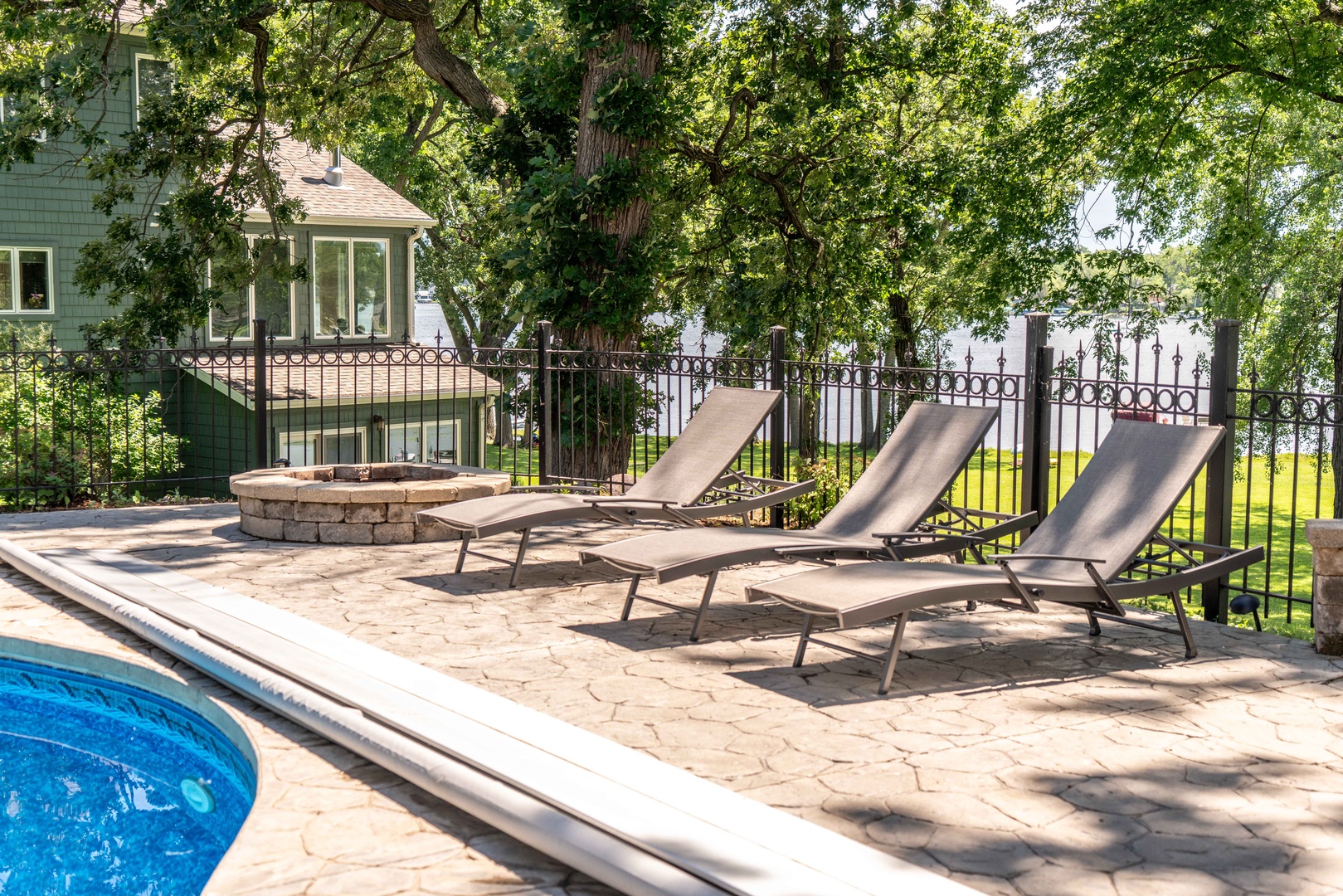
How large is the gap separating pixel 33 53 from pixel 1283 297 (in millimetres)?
22412

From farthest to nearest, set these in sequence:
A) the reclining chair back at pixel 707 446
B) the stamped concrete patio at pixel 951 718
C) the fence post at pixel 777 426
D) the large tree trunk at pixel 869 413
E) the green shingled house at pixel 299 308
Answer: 1. the green shingled house at pixel 299 308
2. the large tree trunk at pixel 869 413
3. the fence post at pixel 777 426
4. the reclining chair back at pixel 707 446
5. the stamped concrete patio at pixel 951 718

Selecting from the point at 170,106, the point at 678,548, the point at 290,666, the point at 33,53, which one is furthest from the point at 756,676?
the point at 33,53

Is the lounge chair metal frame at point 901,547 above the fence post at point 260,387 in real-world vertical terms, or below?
below

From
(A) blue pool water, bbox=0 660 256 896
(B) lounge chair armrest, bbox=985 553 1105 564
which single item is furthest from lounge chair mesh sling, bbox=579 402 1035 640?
(A) blue pool water, bbox=0 660 256 896

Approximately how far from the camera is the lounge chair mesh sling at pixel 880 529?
257 inches

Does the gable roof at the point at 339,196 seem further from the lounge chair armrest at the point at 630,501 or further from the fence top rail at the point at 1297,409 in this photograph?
the fence top rail at the point at 1297,409

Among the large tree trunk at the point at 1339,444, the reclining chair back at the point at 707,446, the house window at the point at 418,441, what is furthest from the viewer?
the house window at the point at 418,441

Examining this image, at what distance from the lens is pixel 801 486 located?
8.27 meters

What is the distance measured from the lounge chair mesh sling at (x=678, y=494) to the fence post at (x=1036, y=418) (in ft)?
4.50

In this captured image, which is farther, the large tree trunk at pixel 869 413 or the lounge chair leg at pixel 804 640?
the large tree trunk at pixel 869 413

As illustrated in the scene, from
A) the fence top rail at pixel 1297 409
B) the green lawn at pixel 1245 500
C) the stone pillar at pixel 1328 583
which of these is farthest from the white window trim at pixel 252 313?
the stone pillar at pixel 1328 583

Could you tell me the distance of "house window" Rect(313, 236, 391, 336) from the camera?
78.7ft

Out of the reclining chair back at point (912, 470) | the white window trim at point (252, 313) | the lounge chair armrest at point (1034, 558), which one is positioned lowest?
the lounge chair armrest at point (1034, 558)

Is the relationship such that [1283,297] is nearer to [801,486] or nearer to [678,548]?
[801,486]
